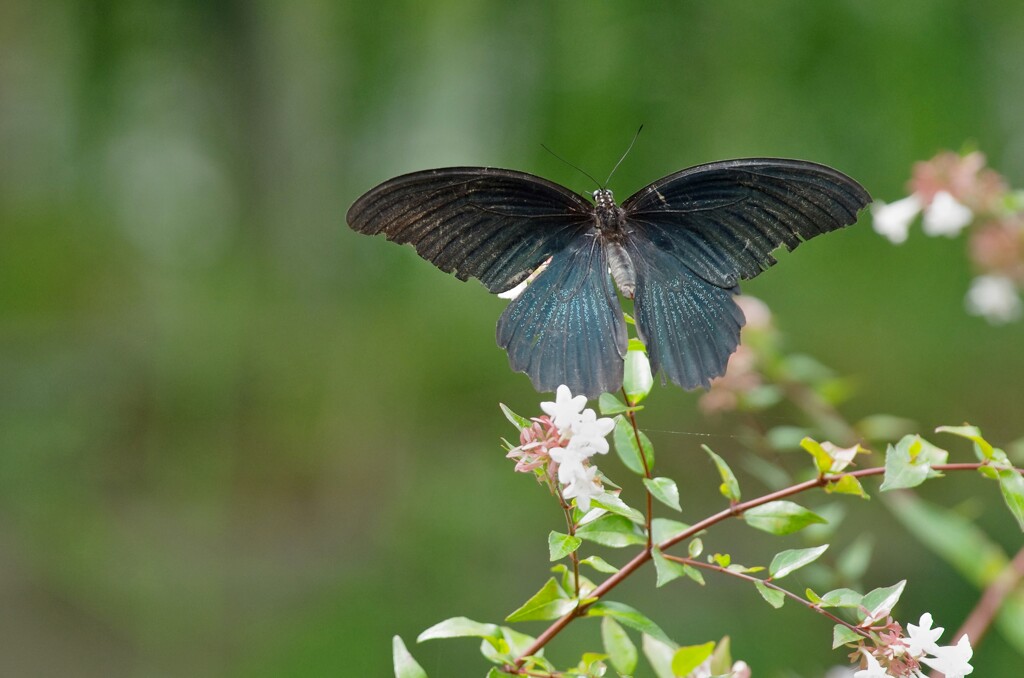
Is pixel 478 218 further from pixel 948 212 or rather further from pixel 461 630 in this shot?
pixel 948 212

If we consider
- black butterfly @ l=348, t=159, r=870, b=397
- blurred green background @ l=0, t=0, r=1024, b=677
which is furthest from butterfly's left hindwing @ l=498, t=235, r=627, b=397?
blurred green background @ l=0, t=0, r=1024, b=677

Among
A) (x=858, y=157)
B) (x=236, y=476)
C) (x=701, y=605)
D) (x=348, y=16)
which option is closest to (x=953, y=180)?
(x=858, y=157)

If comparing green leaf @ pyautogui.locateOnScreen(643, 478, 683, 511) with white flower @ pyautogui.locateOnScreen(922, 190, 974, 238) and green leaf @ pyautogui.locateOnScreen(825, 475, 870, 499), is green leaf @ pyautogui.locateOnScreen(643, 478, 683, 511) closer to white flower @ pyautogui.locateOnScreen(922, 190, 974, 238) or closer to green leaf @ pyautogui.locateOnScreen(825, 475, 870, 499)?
green leaf @ pyautogui.locateOnScreen(825, 475, 870, 499)

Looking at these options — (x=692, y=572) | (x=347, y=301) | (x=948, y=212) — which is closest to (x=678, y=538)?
(x=692, y=572)

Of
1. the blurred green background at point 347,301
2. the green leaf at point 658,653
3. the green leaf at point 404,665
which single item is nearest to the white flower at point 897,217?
the green leaf at point 658,653

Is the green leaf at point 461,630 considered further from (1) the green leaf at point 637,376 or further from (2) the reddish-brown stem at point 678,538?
(1) the green leaf at point 637,376
